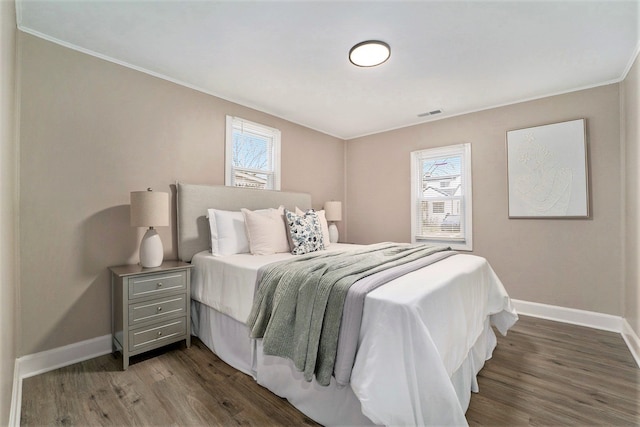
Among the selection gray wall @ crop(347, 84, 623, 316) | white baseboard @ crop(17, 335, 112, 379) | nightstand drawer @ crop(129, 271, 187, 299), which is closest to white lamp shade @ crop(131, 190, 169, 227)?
nightstand drawer @ crop(129, 271, 187, 299)

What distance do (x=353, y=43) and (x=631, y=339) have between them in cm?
352

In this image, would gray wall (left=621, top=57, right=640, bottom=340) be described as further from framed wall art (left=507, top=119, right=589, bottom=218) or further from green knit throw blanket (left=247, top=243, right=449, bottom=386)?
green knit throw blanket (left=247, top=243, right=449, bottom=386)

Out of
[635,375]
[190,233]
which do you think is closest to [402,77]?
[190,233]

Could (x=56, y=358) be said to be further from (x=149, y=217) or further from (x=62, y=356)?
(x=149, y=217)

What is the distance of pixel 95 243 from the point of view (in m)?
2.36

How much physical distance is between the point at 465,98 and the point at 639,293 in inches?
96.4

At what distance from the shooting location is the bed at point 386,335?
1.22 meters

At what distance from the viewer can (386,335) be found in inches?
50.0

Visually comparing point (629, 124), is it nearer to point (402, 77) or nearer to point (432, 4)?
point (402, 77)

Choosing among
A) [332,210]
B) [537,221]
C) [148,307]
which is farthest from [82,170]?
[537,221]

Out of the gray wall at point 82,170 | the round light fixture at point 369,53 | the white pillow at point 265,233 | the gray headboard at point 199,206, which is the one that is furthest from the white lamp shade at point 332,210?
the round light fixture at point 369,53

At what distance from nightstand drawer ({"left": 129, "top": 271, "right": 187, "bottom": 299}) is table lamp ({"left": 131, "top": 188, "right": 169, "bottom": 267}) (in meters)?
0.16

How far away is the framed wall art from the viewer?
9.94 ft

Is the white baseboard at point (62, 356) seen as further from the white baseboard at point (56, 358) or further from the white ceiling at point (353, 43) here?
the white ceiling at point (353, 43)
